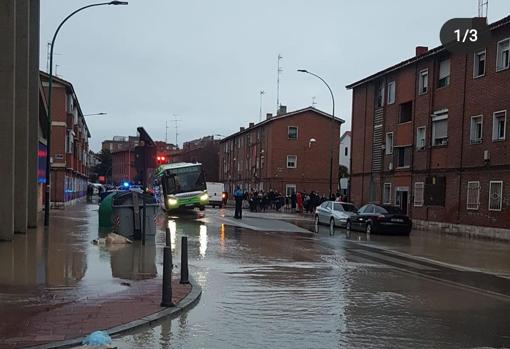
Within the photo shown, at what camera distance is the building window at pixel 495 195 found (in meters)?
25.7

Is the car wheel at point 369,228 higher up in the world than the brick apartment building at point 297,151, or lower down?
lower down

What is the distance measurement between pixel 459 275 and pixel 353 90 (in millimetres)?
31064

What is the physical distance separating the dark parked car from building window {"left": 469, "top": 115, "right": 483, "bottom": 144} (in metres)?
5.49

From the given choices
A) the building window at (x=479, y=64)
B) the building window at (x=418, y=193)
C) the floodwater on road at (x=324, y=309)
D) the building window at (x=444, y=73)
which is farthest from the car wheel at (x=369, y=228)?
the floodwater on road at (x=324, y=309)

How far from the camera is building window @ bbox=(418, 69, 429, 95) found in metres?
32.9

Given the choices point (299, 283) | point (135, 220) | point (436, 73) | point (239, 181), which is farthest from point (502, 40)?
point (239, 181)

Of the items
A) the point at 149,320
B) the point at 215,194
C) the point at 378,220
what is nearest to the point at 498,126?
the point at 378,220

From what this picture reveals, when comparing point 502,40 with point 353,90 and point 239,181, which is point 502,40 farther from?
point 239,181

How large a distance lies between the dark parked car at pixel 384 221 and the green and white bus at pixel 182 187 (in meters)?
13.6

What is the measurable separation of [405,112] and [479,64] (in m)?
8.05

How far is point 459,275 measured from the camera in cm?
1334

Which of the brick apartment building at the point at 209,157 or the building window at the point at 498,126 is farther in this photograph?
the brick apartment building at the point at 209,157

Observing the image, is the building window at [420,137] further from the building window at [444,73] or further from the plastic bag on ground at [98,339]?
the plastic bag on ground at [98,339]

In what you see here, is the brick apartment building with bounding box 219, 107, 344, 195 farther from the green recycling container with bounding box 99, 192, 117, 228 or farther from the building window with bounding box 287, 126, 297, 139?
the green recycling container with bounding box 99, 192, 117, 228
